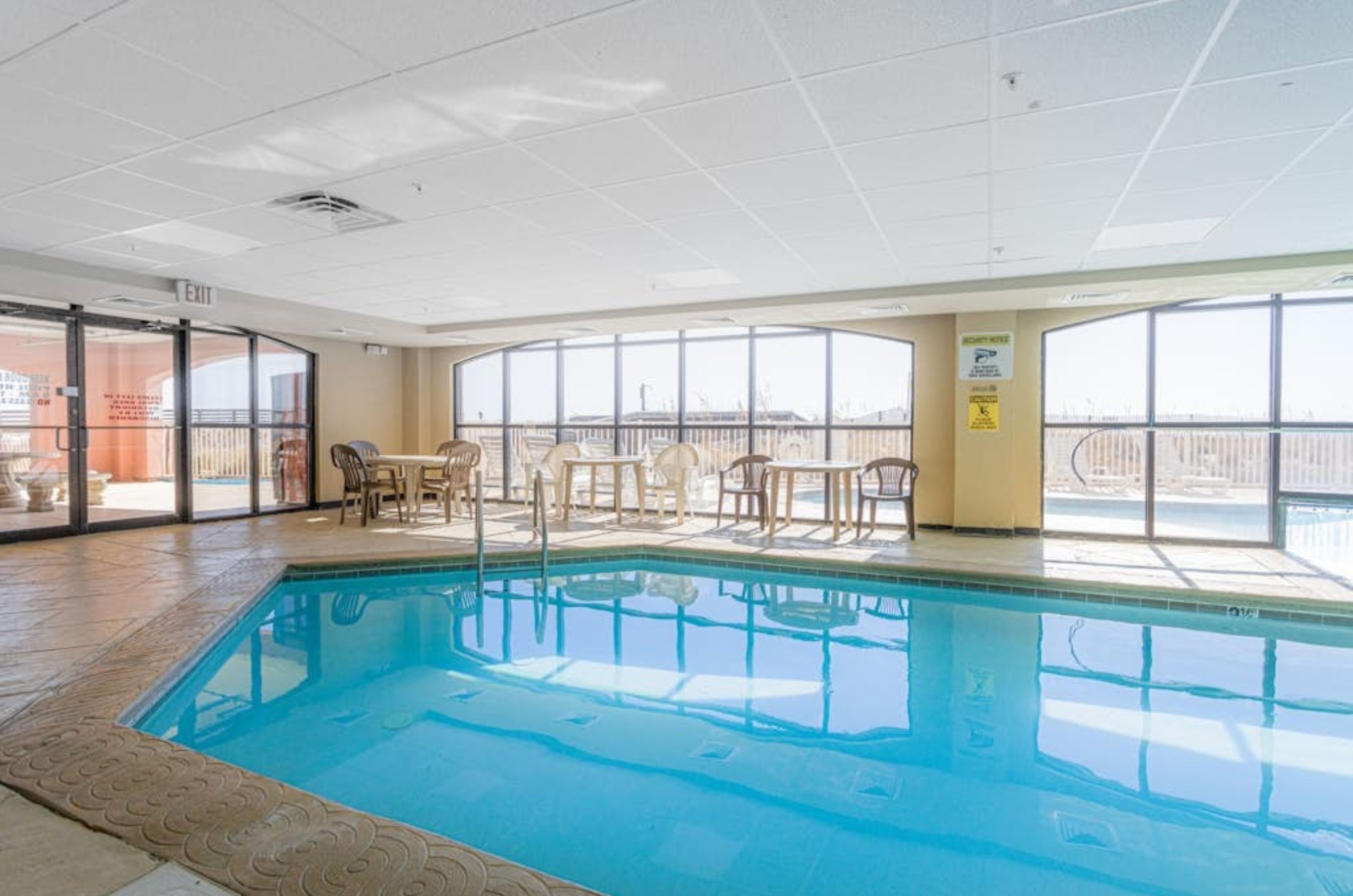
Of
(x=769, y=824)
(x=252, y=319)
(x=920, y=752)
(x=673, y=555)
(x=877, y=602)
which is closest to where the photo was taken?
(x=769, y=824)

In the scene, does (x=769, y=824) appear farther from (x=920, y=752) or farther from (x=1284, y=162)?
(x=1284, y=162)

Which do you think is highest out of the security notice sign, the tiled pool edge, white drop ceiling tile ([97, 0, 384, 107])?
white drop ceiling tile ([97, 0, 384, 107])

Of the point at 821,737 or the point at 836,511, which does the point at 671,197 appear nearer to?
the point at 821,737

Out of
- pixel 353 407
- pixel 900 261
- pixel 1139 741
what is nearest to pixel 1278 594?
pixel 1139 741

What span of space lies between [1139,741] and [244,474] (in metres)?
9.05

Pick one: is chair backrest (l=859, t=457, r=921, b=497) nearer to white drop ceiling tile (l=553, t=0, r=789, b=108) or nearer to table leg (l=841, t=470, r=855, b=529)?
table leg (l=841, t=470, r=855, b=529)

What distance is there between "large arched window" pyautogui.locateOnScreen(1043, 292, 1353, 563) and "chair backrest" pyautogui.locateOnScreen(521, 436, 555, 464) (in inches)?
238

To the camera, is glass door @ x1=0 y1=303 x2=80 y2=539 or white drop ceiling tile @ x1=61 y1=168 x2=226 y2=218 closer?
white drop ceiling tile @ x1=61 y1=168 x2=226 y2=218

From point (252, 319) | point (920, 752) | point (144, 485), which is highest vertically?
point (252, 319)

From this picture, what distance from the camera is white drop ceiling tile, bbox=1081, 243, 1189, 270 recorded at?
16.5ft

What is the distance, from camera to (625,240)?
16.1 feet

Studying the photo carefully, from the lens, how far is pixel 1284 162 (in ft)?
11.3

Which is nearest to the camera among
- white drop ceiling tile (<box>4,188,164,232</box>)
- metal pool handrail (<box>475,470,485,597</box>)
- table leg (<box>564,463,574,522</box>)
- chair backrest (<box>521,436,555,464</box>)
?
white drop ceiling tile (<box>4,188,164,232</box>)

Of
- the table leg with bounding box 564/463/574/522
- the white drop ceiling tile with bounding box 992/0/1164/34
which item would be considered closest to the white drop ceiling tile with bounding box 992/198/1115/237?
the white drop ceiling tile with bounding box 992/0/1164/34
